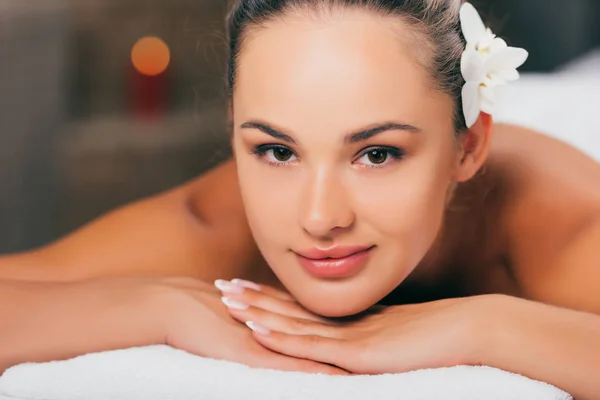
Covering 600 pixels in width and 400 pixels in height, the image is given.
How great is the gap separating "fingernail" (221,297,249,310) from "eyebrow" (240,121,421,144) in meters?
0.23

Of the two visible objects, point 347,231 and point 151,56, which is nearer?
point 347,231

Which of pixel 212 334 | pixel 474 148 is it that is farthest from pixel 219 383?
pixel 474 148

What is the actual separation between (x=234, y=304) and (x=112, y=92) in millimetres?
1727

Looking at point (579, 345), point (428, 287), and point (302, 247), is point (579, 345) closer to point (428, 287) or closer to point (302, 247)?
point (302, 247)

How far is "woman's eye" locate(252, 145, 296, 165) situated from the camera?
3.72 ft

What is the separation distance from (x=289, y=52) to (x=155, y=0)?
1.76 m

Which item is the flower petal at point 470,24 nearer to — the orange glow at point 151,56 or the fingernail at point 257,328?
the fingernail at point 257,328

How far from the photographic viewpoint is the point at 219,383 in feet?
3.31

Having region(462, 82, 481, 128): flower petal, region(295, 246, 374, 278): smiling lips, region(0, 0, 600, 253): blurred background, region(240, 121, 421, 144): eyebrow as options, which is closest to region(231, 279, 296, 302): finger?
region(295, 246, 374, 278): smiling lips

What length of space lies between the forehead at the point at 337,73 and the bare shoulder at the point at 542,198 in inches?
15.5

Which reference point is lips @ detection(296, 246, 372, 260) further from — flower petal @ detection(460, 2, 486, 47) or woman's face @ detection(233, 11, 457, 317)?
flower petal @ detection(460, 2, 486, 47)

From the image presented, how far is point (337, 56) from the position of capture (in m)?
1.08

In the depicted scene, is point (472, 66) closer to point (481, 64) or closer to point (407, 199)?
point (481, 64)

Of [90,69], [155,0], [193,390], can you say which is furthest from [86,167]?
[193,390]
